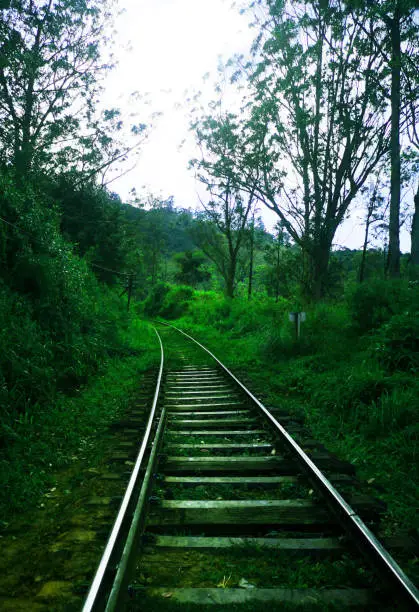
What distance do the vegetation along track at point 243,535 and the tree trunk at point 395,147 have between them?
9.33 metres

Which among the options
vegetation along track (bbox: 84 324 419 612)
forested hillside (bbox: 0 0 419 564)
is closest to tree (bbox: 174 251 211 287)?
forested hillside (bbox: 0 0 419 564)

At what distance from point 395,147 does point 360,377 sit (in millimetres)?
8545

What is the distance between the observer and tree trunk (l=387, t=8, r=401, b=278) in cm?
1142

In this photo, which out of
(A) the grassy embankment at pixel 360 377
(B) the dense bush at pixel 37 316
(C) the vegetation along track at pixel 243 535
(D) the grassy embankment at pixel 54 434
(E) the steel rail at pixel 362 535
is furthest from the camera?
(B) the dense bush at pixel 37 316

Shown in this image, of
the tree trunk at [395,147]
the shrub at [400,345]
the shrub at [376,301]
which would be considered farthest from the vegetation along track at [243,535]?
the tree trunk at [395,147]

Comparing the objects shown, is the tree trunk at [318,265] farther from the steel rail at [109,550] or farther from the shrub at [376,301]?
the steel rail at [109,550]

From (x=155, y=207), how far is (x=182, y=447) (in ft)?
178

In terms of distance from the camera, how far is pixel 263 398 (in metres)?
7.02

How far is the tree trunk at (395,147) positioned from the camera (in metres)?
11.4

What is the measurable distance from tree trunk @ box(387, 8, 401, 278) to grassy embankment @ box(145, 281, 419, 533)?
2442 millimetres

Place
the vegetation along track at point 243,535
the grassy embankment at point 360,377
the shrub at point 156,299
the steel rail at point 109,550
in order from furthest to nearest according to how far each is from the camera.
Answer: the shrub at point 156,299 → the grassy embankment at point 360,377 → the vegetation along track at point 243,535 → the steel rail at point 109,550

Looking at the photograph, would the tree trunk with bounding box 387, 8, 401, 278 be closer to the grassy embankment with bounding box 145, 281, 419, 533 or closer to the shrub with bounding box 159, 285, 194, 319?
the grassy embankment with bounding box 145, 281, 419, 533

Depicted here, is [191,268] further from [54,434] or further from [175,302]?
[54,434]

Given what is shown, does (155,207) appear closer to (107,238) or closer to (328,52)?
(107,238)
